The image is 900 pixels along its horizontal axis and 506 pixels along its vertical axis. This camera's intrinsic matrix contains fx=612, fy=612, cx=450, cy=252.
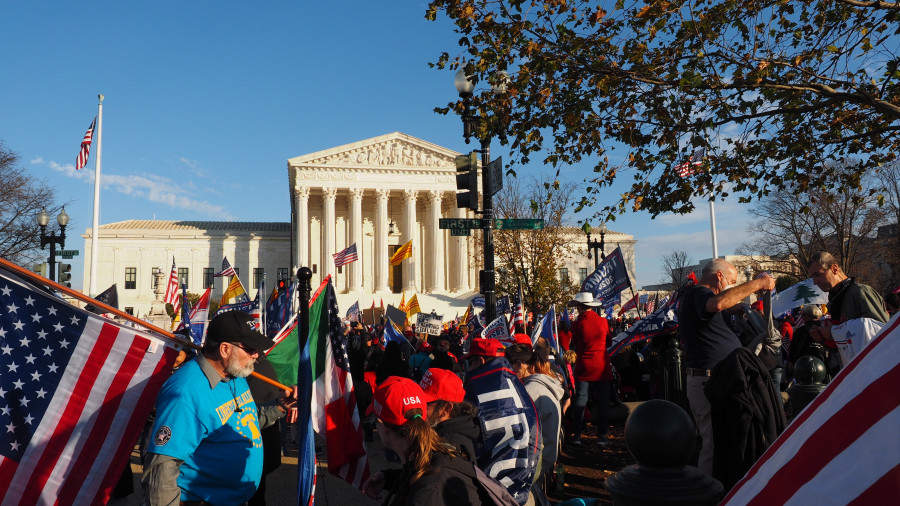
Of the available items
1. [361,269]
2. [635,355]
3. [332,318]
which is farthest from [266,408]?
[361,269]

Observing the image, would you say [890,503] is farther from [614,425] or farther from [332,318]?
[614,425]

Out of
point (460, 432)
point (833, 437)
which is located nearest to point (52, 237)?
point (460, 432)

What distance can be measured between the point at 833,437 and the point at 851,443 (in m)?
0.04

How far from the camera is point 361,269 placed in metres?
57.0

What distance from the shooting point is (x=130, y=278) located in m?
61.5

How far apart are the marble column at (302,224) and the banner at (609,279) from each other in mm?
47417

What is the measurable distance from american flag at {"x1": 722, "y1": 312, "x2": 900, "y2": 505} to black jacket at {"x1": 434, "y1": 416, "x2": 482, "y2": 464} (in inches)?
74.4

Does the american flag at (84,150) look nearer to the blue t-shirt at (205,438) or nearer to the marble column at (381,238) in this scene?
the blue t-shirt at (205,438)

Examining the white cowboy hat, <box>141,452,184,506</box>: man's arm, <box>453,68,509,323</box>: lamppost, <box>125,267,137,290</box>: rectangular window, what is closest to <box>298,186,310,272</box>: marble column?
<box>125,267,137,290</box>: rectangular window

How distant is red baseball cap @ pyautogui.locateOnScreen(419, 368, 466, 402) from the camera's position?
11.0 ft

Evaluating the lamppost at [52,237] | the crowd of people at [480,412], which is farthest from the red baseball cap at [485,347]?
the lamppost at [52,237]

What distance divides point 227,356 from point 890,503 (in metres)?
2.95

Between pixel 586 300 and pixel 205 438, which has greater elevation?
pixel 586 300

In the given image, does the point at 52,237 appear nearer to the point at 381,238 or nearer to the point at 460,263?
the point at 381,238
